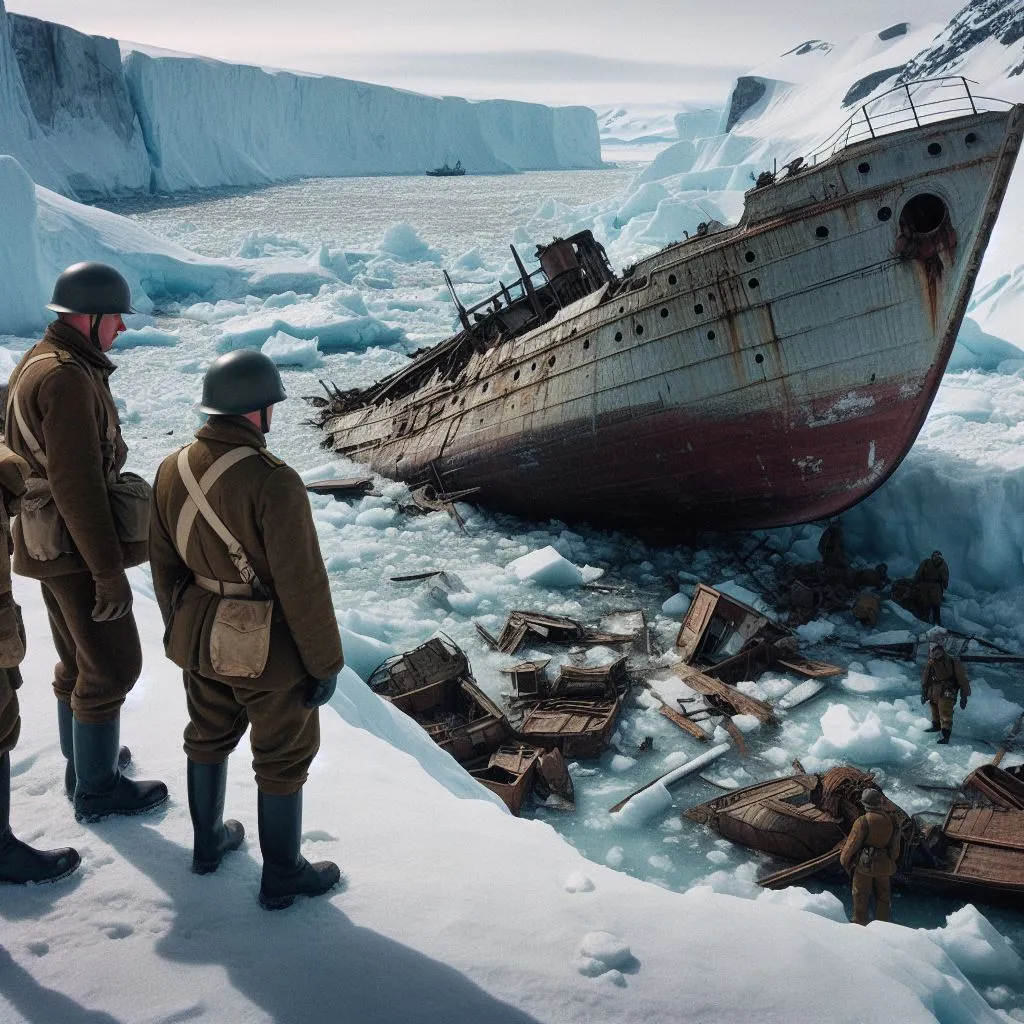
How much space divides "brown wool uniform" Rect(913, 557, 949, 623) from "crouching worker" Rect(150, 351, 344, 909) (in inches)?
322

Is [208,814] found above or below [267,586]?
below

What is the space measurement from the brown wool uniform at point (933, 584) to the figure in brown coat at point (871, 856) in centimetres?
463

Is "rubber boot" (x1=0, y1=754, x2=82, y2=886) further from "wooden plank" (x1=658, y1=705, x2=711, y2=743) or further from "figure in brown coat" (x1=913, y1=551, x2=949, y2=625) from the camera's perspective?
"figure in brown coat" (x1=913, y1=551, x2=949, y2=625)

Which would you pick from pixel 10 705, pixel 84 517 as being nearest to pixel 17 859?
pixel 10 705

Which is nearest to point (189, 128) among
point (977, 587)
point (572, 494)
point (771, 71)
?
point (771, 71)

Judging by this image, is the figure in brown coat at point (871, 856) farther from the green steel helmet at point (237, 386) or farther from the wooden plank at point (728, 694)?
the green steel helmet at point (237, 386)

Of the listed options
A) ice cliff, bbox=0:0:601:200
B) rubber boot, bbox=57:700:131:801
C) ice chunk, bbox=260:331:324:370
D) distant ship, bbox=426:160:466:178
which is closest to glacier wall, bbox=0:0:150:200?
ice cliff, bbox=0:0:601:200

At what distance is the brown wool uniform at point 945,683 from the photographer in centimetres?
718

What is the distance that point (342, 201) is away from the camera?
214 ft

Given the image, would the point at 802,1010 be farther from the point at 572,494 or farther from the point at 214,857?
the point at 572,494

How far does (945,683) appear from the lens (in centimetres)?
718

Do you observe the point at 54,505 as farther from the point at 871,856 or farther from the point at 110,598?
the point at 871,856

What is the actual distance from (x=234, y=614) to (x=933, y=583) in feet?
28.0

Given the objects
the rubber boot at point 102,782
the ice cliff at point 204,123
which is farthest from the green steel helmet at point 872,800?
the ice cliff at point 204,123
